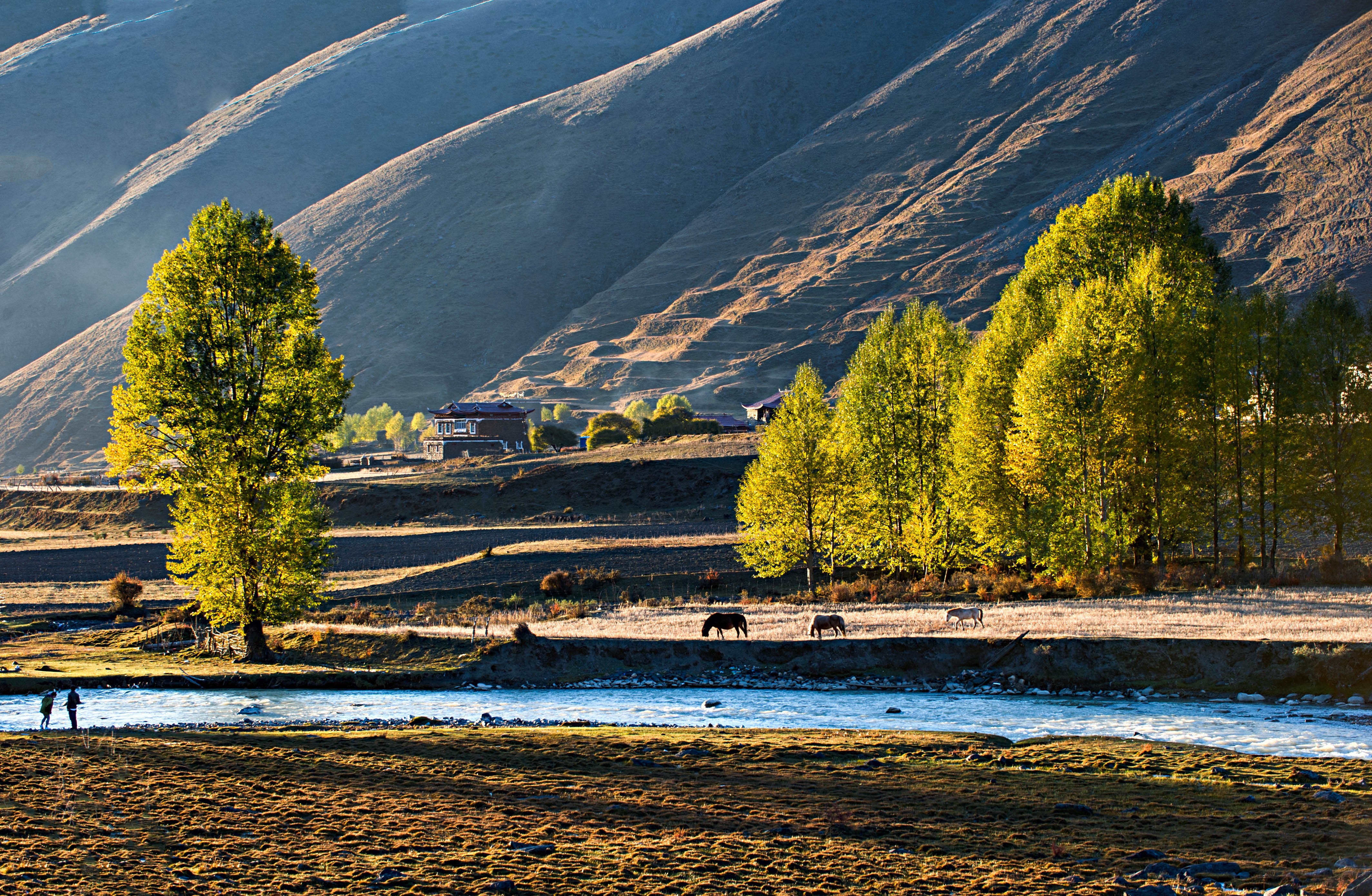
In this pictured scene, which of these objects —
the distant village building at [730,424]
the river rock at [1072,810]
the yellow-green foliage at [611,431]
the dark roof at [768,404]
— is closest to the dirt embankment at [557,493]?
the yellow-green foliage at [611,431]

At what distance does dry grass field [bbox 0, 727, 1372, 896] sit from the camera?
1371 centimetres

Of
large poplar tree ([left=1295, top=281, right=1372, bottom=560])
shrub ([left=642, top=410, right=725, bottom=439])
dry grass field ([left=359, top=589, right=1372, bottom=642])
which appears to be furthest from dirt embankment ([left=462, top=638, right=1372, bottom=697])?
shrub ([left=642, top=410, right=725, bottom=439])

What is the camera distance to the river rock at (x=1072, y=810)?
55.6 ft

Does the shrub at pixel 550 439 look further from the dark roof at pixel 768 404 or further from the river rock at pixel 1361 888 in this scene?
the river rock at pixel 1361 888

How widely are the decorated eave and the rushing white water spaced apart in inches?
5071

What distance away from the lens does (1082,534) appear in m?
44.5

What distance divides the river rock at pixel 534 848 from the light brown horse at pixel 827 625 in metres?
22.1

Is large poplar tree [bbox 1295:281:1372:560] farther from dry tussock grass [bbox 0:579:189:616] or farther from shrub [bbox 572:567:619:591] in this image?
dry tussock grass [bbox 0:579:189:616]

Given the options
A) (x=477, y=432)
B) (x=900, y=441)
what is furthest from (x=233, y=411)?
(x=477, y=432)

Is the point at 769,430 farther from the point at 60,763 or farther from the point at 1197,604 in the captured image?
the point at 60,763

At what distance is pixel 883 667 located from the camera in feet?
114

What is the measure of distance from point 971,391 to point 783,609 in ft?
46.3

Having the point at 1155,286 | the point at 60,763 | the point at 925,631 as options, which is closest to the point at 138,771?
the point at 60,763

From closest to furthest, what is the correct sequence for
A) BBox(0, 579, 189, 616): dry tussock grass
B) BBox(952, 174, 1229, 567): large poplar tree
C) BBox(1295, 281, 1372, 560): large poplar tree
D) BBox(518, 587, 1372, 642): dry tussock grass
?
BBox(518, 587, 1372, 642): dry tussock grass
BBox(1295, 281, 1372, 560): large poplar tree
BBox(952, 174, 1229, 567): large poplar tree
BBox(0, 579, 189, 616): dry tussock grass
